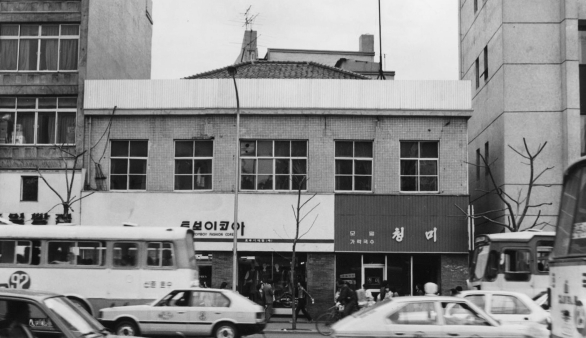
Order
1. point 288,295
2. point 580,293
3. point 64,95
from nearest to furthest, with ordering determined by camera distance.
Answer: point 580,293, point 288,295, point 64,95

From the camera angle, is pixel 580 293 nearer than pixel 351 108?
Yes

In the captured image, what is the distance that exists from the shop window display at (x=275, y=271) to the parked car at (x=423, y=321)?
17.9 m

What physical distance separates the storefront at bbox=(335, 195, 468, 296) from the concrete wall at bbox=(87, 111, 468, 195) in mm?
788

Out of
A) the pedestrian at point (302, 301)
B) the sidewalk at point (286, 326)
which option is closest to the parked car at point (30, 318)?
the sidewalk at point (286, 326)

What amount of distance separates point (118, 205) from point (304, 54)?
29683mm

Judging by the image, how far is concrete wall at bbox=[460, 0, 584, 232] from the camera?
31406 millimetres

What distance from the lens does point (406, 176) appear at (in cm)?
3130

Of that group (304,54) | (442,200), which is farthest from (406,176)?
(304,54)

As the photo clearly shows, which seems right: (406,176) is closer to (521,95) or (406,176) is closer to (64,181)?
(521,95)

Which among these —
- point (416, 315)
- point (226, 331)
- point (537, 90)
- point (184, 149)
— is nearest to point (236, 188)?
point (184, 149)

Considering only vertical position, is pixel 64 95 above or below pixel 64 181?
above

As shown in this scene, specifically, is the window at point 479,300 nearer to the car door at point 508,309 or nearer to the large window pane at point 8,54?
the car door at point 508,309

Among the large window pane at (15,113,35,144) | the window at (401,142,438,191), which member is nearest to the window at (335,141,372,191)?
the window at (401,142,438,191)

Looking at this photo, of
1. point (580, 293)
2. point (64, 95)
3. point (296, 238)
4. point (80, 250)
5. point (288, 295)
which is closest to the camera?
point (580, 293)
